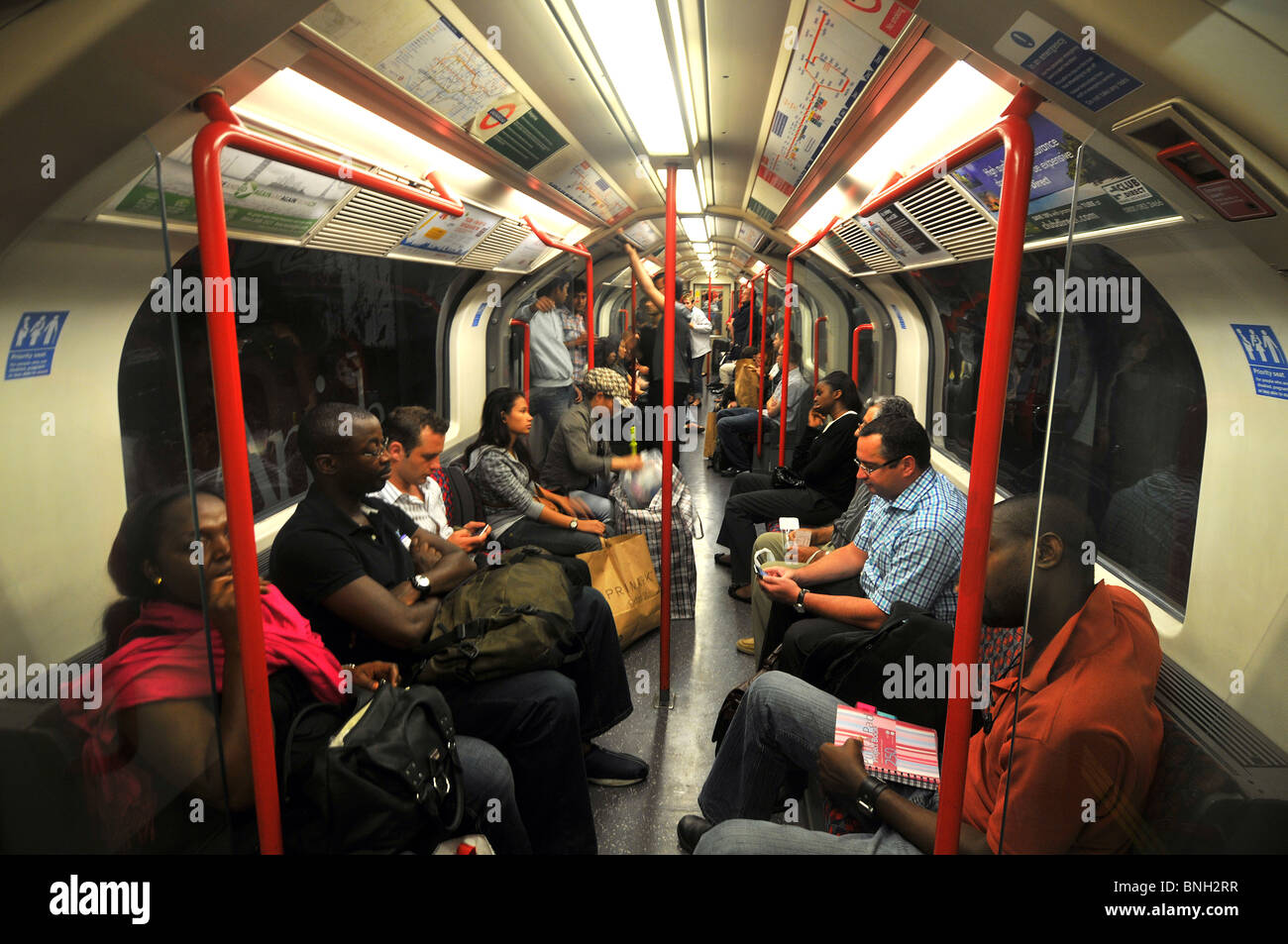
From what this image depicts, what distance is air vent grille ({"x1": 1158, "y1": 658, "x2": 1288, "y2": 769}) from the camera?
1.61 m

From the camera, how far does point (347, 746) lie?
5.72 feet

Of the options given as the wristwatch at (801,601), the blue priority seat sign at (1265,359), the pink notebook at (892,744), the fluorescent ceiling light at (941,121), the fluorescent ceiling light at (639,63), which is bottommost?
the pink notebook at (892,744)

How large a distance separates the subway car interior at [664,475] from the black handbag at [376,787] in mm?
10

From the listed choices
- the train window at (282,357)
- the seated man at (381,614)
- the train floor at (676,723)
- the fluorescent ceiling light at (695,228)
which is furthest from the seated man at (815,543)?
the fluorescent ceiling light at (695,228)

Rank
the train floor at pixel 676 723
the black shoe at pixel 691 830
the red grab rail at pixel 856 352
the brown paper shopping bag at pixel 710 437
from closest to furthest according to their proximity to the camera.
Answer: the black shoe at pixel 691 830
the train floor at pixel 676 723
the red grab rail at pixel 856 352
the brown paper shopping bag at pixel 710 437

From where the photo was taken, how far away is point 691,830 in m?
2.65

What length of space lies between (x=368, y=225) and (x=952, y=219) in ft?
8.93

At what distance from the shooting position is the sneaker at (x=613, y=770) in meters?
3.08

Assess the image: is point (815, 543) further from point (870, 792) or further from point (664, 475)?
point (870, 792)

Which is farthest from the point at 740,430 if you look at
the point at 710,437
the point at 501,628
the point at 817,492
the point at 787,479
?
the point at 501,628

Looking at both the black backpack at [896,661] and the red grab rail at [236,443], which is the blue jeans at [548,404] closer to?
the black backpack at [896,661]

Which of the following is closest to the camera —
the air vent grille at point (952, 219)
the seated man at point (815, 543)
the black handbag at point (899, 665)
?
the black handbag at point (899, 665)
